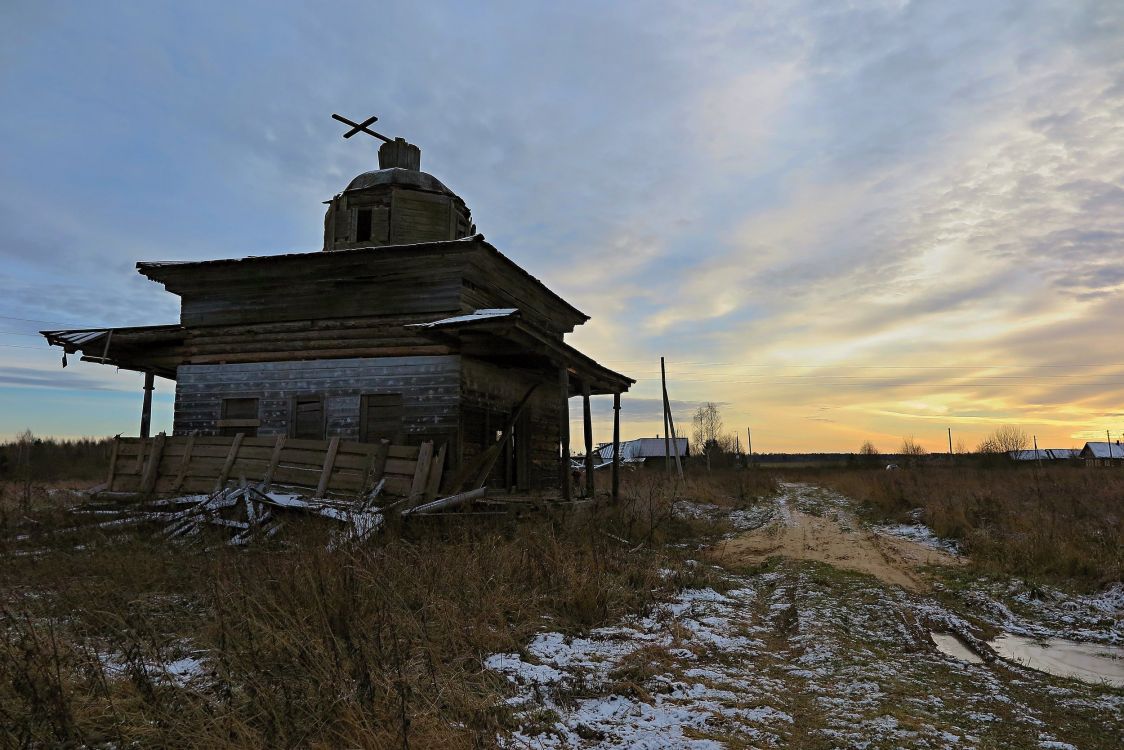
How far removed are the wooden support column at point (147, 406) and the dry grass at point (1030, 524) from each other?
18004 mm

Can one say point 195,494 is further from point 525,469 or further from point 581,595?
point 581,595

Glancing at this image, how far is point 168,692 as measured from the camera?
3.97 metres

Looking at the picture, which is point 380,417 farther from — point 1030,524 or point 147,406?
point 1030,524

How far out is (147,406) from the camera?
16.7m

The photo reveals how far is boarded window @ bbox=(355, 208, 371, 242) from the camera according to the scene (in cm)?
1869

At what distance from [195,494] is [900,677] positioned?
12.8 m

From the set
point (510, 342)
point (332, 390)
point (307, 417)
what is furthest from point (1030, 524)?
point (307, 417)

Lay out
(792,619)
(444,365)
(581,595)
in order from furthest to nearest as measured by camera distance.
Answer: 1. (444,365)
2. (792,619)
3. (581,595)

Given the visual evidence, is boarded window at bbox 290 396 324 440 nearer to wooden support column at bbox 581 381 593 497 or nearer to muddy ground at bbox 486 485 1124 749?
wooden support column at bbox 581 381 593 497

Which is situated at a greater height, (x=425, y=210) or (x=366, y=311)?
(x=425, y=210)

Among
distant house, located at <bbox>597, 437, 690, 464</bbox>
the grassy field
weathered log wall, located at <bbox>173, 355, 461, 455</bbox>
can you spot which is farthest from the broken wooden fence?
distant house, located at <bbox>597, 437, 690, 464</bbox>

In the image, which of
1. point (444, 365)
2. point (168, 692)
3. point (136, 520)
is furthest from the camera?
point (444, 365)

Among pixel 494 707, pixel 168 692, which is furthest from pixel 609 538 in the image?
pixel 168 692

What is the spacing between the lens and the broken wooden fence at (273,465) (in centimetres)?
1171
